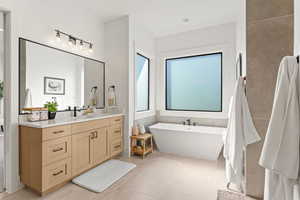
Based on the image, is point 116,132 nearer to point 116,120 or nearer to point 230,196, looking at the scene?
point 116,120

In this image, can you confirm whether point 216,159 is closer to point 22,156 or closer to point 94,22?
point 22,156

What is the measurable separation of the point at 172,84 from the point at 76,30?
2588 mm

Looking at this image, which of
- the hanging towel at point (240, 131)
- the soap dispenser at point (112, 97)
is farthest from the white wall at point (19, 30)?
the hanging towel at point (240, 131)

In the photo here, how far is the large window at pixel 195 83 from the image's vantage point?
3.60 metres

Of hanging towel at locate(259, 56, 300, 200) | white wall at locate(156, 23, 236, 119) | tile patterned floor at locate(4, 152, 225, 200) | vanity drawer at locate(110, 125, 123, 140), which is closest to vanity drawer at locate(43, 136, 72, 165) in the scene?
tile patterned floor at locate(4, 152, 225, 200)

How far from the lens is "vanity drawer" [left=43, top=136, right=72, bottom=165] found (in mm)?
1779

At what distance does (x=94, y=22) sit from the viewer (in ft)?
10.1

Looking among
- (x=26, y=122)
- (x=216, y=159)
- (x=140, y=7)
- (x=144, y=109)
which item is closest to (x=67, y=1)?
(x=140, y=7)

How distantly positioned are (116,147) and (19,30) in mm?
2362

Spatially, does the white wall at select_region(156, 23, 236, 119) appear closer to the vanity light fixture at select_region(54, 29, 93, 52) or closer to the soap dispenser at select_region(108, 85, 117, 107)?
the soap dispenser at select_region(108, 85, 117, 107)

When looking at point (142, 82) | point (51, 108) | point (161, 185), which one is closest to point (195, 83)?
point (142, 82)

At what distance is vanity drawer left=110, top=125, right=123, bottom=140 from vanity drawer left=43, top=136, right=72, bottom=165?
0.88 m

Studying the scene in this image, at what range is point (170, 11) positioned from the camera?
2863 mm

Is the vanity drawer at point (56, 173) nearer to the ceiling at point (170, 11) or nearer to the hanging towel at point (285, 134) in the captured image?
the hanging towel at point (285, 134)
